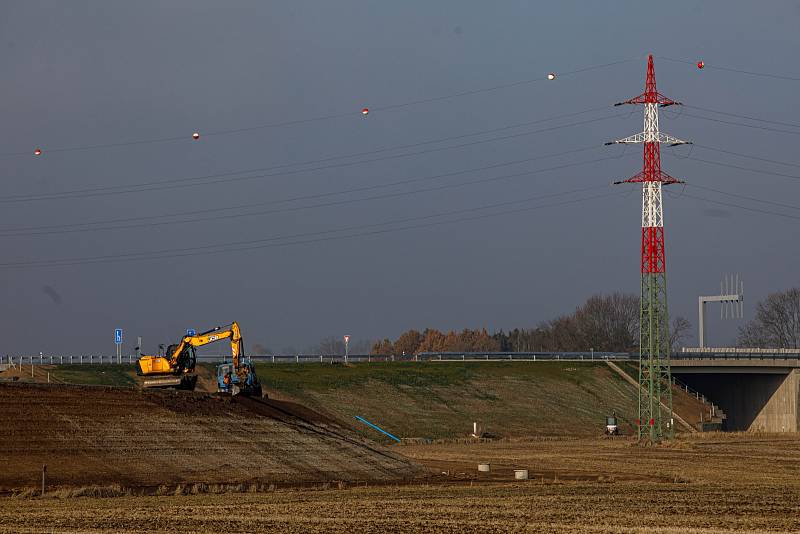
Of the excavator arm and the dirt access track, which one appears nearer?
the dirt access track

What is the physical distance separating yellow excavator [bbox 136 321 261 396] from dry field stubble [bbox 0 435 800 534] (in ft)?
64.4

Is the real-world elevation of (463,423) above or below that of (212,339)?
below

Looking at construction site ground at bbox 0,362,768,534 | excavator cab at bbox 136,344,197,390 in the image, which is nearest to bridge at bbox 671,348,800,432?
construction site ground at bbox 0,362,768,534

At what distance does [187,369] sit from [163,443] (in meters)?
19.5

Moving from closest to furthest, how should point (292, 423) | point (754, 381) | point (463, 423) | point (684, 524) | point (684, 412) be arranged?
point (684, 524)
point (292, 423)
point (463, 423)
point (684, 412)
point (754, 381)

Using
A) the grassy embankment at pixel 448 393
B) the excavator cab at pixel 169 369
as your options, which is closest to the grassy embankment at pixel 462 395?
the grassy embankment at pixel 448 393

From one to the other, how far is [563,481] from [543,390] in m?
69.5

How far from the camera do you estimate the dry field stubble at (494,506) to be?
37.3 metres

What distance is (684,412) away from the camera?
125 metres

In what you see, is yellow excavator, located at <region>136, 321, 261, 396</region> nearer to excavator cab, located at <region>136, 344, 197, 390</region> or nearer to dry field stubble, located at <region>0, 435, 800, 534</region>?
excavator cab, located at <region>136, 344, 197, 390</region>

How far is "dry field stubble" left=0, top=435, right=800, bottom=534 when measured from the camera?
1469 inches

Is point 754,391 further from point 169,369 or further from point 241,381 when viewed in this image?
point 169,369

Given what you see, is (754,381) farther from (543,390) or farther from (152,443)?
(152,443)

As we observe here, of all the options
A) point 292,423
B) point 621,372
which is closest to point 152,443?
point 292,423
